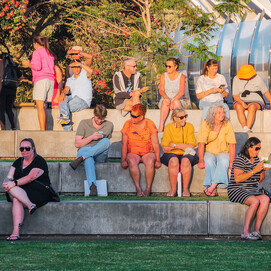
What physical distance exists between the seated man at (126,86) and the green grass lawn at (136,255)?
19.6 ft

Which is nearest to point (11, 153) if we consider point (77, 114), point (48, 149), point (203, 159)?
point (48, 149)

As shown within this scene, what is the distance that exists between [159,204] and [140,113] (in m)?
2.54

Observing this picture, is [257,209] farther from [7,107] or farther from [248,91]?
[7,107]

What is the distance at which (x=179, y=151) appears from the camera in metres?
12.4

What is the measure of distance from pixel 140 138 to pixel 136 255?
388 centimetres

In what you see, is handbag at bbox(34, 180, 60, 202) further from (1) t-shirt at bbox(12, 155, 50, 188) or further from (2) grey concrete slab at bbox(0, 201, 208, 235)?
(2) grey concrete slab at bbox(0, 201, 208, 235)

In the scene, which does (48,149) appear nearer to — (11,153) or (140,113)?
(11,153)

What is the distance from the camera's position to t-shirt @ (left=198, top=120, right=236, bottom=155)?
1227 centimetres

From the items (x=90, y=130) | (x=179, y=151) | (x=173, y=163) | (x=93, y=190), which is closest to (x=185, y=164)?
(x=173, y=163)

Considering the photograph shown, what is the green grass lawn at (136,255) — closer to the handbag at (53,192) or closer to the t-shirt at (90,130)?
the handbag at (53,192)

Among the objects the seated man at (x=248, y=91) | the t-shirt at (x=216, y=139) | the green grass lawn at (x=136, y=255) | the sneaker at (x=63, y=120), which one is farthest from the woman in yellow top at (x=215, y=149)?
the sneaker at (x=63, y=120)

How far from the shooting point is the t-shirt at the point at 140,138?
487 inches

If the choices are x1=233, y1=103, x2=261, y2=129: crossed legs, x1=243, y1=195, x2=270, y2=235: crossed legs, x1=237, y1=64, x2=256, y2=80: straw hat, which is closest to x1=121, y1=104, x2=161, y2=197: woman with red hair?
x1=243, y1=195, x2=270, y2=235: crossed legs

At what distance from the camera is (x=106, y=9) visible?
65.4ft
